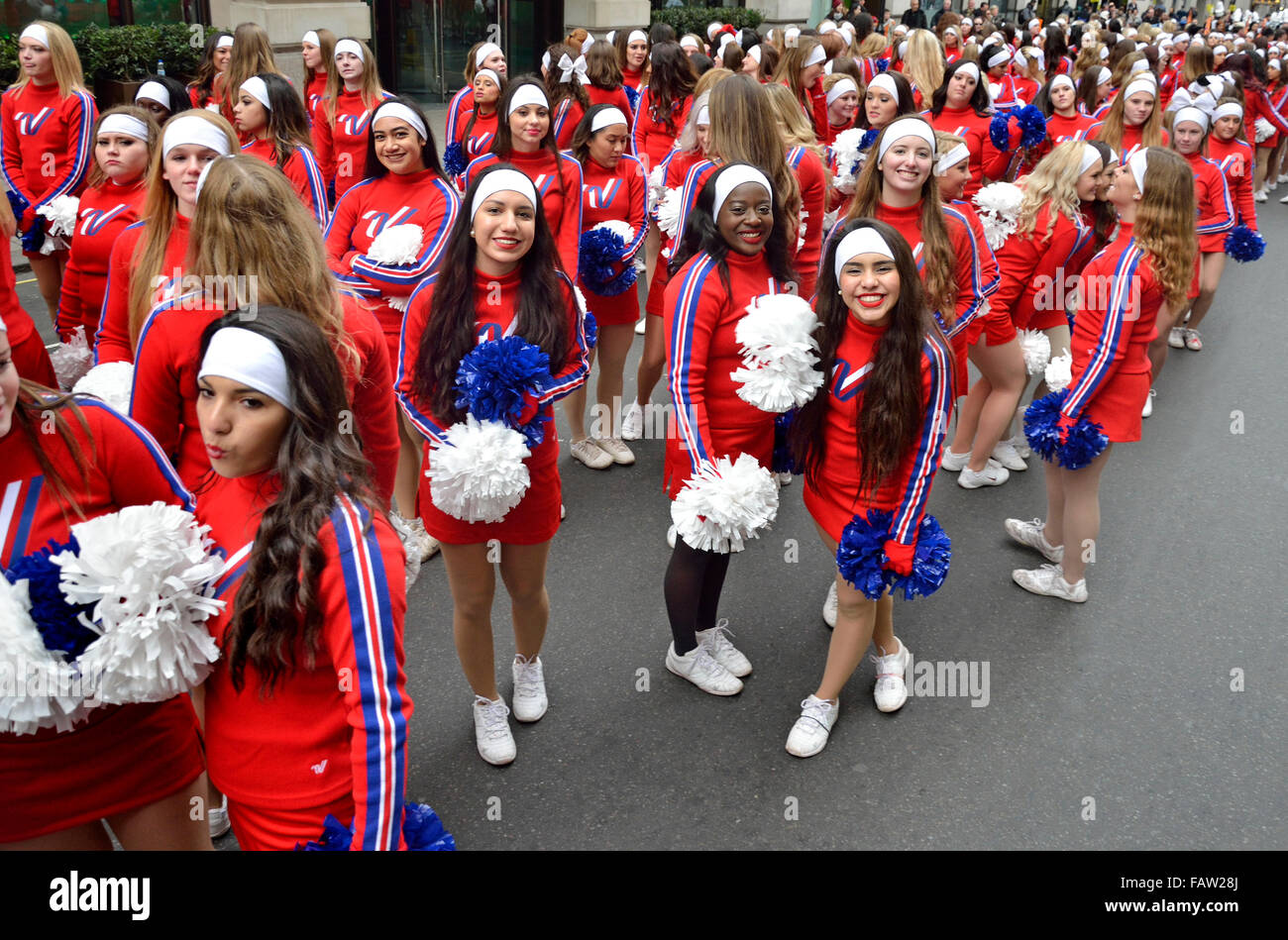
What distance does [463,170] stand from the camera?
7.37 metres

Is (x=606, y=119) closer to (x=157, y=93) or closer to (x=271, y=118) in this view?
(x=271, y=118)

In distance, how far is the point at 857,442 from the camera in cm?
344

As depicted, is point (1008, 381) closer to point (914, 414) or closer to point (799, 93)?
point (914, 414)

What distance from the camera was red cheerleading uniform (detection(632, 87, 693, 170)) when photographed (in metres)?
8.16

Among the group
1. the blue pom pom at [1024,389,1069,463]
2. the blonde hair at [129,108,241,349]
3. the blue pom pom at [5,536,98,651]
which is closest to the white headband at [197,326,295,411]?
the blue pom pom at [5,536,98,651]

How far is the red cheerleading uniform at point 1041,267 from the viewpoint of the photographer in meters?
5.40

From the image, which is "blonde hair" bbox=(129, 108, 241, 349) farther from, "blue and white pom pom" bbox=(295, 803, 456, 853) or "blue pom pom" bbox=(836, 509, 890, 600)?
"blue pom pom" bbox=(836, 509, 890, 600)

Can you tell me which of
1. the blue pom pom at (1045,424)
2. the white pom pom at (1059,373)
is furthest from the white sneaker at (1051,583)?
the white pom pom at (1059,373)

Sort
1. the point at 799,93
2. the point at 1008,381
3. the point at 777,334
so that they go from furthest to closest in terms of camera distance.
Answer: the point at 799,93 → the point at 1008,381 → the point at 777,334

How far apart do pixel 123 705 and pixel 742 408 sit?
7.20 ft

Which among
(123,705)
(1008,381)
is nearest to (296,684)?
(123,705)

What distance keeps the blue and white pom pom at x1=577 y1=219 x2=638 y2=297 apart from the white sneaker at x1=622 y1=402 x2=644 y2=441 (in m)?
0.99

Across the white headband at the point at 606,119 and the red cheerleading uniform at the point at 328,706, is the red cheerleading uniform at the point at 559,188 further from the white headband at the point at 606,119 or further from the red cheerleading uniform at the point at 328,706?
the red cheerleading uniform at the point at 328,706

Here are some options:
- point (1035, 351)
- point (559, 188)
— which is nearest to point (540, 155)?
point (559, 188)
